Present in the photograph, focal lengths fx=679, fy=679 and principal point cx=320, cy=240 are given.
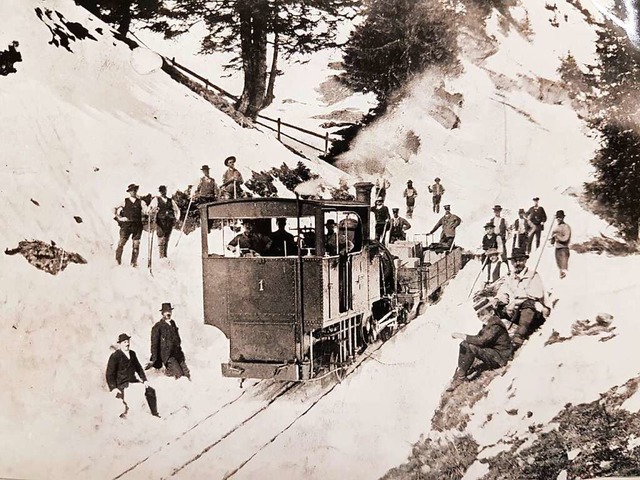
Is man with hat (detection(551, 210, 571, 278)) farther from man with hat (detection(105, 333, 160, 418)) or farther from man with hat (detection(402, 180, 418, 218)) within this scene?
man with hat (detection(105, 333, 160, 418))

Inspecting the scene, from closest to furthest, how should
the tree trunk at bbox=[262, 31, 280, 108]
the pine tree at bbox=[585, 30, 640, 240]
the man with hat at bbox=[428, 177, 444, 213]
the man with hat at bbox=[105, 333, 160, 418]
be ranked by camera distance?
1. the pine tree at bbox=[585, 30, 640, 240]
2. the man with hat at bbox=[428, 177, 444, 213]
3. the tree trunk at bbox=[262, 31, 280, 108]
4. the man with hat at bbox=[105, 333, 160, 418]

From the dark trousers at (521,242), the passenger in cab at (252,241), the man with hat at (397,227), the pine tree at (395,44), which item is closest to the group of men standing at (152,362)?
the passenger in cab at (252,241)

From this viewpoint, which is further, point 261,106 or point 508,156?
point 261,106

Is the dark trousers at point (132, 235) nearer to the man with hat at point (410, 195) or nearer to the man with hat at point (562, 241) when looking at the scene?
the man with hat at point (410, 195)

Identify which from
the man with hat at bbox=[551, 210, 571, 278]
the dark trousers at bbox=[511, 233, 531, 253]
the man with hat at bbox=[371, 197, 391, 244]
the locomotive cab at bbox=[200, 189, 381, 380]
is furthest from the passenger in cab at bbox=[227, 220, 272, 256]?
the man with hat at bbox=[551, 210, 571, 278]

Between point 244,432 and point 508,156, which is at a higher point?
point 508,156

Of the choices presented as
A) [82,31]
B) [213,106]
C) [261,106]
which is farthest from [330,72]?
[82,31]

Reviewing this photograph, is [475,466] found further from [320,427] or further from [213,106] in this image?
[213,106]
